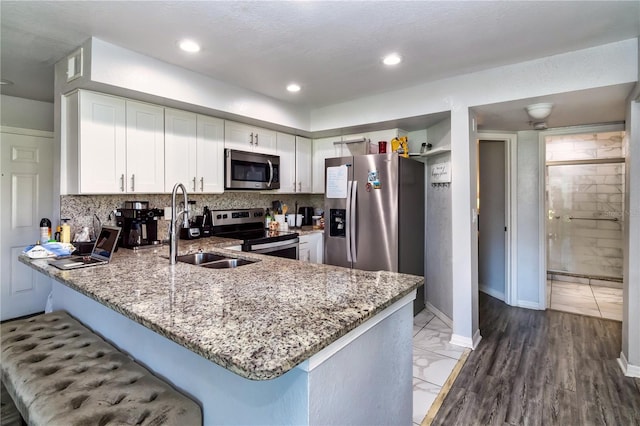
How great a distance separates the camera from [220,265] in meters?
2.25

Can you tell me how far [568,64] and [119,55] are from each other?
3.27 meters

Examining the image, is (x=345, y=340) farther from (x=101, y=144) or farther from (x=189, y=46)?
(x=101, y=144)

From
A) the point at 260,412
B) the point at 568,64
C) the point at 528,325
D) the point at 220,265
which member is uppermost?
the point at 568,64

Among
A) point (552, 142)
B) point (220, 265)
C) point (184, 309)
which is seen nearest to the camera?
point (184, 309)

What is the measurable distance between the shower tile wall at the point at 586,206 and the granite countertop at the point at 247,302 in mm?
4907

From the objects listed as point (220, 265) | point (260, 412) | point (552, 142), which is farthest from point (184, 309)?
point (552, 142)

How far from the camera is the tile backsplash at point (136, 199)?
2.74 meters

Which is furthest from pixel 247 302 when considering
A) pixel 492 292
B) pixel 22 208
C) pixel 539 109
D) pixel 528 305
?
pixel 492 292

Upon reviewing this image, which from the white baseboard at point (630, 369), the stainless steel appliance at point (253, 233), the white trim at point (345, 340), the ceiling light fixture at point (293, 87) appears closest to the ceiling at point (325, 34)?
the ceiling light fixture at point (293, 87)

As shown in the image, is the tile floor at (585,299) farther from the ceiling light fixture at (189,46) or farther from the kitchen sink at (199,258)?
the ceiling light fixture at (189,46)

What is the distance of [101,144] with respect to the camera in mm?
2545

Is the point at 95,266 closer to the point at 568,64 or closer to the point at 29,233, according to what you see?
the point at 29,233

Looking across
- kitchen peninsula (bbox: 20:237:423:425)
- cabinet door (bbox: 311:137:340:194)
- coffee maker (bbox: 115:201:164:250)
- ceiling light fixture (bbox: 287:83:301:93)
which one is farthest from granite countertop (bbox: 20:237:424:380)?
cabinet door (bbox: 311:137:340:194)

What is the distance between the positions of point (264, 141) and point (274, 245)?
124 centimetres
